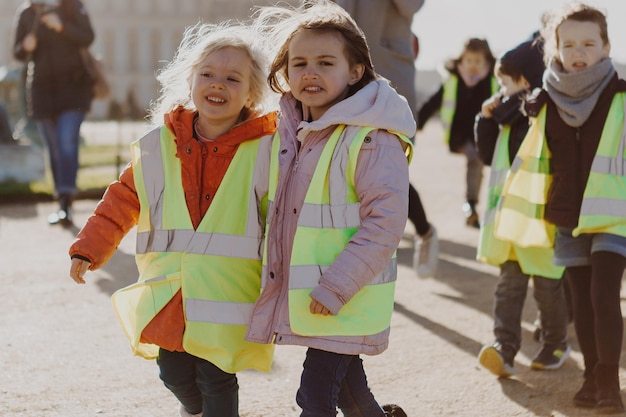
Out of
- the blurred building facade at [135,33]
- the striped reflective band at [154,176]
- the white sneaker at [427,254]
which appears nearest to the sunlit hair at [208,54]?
the striped reflective band at [154,176]

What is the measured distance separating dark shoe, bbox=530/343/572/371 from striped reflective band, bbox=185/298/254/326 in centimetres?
185

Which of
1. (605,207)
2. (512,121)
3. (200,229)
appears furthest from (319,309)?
(512,121)

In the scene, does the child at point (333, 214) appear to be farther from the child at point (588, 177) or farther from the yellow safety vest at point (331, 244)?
the child at point (588, 177)

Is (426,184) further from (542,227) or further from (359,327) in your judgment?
(359,327)

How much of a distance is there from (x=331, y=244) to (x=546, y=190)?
154 centimetres

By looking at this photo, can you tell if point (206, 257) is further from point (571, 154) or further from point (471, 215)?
point (471, 215)

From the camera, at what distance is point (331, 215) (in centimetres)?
329

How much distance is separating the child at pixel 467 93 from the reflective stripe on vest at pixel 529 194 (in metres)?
4.41

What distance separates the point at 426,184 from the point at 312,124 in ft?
31.8

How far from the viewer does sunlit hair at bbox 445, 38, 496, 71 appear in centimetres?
917

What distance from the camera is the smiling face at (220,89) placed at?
141 inches

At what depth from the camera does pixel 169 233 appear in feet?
11.5

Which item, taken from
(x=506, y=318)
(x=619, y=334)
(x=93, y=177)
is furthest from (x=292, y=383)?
(x=93, y=177)

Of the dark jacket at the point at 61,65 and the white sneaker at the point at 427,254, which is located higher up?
the dark jacket at the point at 61,65
